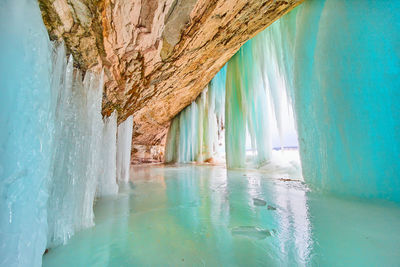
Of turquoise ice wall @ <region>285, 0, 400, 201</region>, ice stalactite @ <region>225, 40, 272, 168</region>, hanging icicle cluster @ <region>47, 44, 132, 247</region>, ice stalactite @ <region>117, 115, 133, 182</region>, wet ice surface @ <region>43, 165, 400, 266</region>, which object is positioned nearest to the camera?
wet ice surface @ <region>43, 165, 400, 266</region>

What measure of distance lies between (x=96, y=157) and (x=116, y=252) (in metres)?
0.83

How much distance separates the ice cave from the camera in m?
0.61

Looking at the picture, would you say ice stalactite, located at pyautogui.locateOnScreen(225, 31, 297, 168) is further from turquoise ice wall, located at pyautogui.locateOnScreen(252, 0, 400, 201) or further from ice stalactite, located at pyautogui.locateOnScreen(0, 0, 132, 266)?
ice stalactite, located at pyautogui.locateOnScreen(0, 0, 132, 266)

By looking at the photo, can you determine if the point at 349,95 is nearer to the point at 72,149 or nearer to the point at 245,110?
the point at 72,149

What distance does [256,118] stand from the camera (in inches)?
176

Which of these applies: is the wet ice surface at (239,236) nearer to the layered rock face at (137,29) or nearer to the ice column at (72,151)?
the ice column at (72,151)

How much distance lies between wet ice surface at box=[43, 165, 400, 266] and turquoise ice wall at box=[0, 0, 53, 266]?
0.24 metres

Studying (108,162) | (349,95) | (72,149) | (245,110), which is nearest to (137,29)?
(72,149)

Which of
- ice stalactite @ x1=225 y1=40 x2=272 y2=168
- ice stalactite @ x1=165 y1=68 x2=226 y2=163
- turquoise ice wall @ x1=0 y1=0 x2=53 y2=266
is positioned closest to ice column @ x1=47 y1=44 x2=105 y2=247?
turquoise ice wall @ x1=0 y1=0 x2=53 y2=266

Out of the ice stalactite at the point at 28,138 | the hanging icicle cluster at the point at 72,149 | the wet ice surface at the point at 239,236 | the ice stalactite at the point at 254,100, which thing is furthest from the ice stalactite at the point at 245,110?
the ice stalactite at the point at 28,138

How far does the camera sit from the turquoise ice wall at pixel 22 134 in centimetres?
53

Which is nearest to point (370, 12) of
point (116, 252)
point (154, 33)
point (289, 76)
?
point (289, 76)

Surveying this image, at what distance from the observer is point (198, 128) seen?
307 inches

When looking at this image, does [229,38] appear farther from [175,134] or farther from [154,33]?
[175,134]
